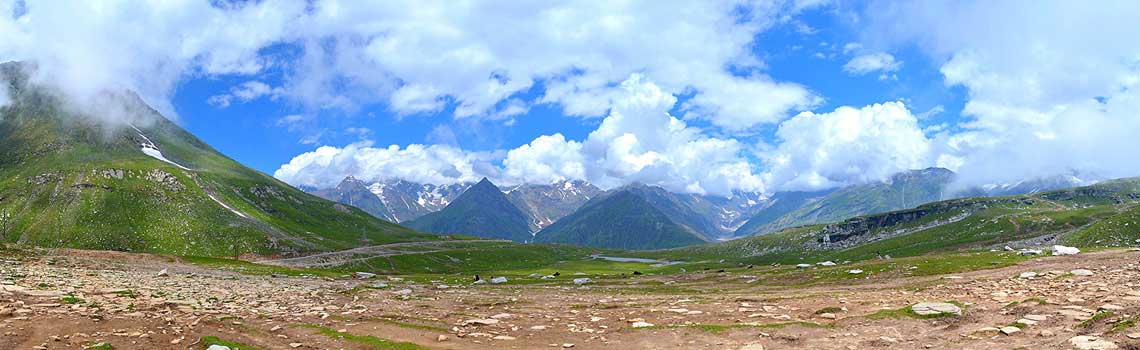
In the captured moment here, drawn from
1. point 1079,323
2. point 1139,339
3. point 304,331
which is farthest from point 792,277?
point 304,331

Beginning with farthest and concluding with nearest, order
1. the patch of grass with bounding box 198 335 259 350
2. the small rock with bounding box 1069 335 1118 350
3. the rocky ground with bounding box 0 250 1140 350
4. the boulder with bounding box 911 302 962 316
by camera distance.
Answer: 1. the boulder with bounding box 911 302 962 316
2. the patch of grass with bounding box 198 335 259 350
3. the rocky ground with bounding box 0 250 1140 350
4. the small rock with bounding box 1069 335 1118 350

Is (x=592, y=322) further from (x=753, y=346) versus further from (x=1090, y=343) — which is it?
(x=1090, y=343)

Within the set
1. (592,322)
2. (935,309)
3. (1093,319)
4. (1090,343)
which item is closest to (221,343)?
(592,322)

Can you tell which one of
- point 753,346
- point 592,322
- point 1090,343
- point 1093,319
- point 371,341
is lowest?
point 592,322

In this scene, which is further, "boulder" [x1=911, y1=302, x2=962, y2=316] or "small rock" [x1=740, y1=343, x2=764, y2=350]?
"boulder" [x1=911, y1=302, x2=962, y2=316]

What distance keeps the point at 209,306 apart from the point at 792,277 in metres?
70.8

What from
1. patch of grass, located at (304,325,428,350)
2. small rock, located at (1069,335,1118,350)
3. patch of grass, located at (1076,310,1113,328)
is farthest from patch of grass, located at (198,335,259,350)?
patch of grass, located at (1076,310,1113,328)

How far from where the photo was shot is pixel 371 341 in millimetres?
24578

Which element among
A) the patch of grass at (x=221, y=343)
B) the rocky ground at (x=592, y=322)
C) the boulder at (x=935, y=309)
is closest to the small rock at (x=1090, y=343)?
the rocky ground at (x=592, y=322)

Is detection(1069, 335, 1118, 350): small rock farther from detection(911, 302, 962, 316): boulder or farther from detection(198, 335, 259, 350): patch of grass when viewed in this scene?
detection(198, 335, 259, 350): patch of grass

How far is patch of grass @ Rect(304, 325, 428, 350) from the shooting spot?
2336cm

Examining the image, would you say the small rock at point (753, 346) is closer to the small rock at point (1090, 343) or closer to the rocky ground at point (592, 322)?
the rocky ground at point (592, 322)

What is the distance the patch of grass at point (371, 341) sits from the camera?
23.4 m

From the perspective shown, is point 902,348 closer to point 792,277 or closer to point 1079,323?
point 1079,323
